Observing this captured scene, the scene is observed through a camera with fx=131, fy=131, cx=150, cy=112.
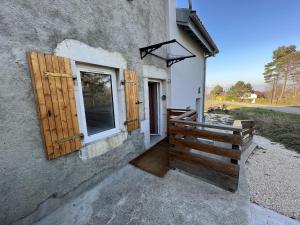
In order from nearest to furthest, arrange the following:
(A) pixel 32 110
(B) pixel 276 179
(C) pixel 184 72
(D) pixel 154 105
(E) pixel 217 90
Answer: (A) pixel 32 110 < (B) pixel 276 179 < (D) pixel 154 105 < (C) pixel 184 72 < (E) pixel 217 90

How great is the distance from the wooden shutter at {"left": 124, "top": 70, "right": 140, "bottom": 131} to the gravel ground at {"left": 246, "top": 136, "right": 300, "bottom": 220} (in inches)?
104

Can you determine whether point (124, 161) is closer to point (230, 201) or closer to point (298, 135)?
point (230, 201)

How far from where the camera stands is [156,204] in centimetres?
204

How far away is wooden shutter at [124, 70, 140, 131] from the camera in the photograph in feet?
9.83

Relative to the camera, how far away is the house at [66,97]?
1548 millimetres

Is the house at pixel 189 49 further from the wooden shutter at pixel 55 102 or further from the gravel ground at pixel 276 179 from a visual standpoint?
the wooden shutter at pixel 55 102

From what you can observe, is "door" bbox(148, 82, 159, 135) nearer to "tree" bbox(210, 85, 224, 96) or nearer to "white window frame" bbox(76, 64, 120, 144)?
Answer: "white window frame" bbox(76, 64, 120, 144)

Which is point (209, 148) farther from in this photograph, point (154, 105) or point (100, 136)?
point (154, 105)

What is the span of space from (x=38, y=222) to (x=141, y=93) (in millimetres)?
2952

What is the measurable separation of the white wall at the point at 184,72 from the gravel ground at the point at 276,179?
3133mm

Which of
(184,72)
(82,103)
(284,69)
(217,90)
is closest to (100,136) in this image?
(82,103)

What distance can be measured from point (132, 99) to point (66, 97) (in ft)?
4.69

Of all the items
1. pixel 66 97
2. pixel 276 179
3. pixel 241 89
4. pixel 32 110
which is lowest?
pixel 276 179

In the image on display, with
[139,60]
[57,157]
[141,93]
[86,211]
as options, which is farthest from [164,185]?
[139,60]
